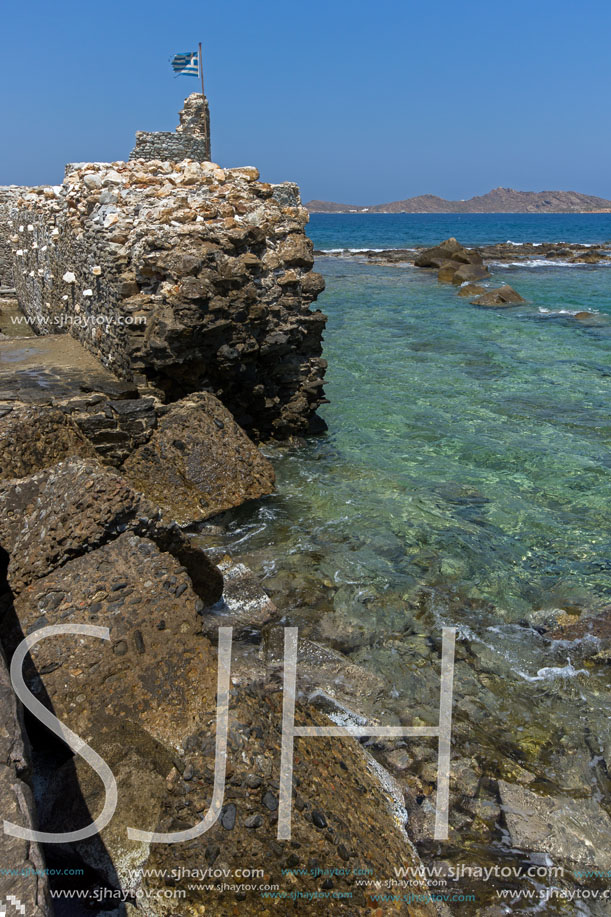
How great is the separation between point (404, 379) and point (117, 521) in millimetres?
9788

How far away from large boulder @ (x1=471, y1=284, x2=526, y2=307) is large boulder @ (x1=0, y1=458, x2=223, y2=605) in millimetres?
21299

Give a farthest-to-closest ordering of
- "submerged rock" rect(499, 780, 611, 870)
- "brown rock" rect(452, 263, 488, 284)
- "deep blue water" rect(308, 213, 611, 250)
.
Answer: "deep blue water" rect(308, 213, 611, 250)
"brown rock" rect(452, 263, 488, 284)
"submerged rock" rect(499, 780, 611, 870)

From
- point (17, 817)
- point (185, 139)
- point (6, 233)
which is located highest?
point (185, 139)

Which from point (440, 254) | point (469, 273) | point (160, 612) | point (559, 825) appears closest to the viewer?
point (160, 612)

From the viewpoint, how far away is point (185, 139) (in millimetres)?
17812

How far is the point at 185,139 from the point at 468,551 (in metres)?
16.0

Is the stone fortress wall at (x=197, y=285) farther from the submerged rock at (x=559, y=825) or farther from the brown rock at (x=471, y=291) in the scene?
the brown rock at (x=471, y=291)

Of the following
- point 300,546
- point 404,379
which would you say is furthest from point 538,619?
point 404,379

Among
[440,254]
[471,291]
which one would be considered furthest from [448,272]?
[471,291]

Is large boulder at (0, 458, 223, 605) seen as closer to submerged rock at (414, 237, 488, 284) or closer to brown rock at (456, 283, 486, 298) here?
brown rock at (456, 283, 486, 298)

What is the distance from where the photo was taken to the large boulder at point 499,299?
23.1m

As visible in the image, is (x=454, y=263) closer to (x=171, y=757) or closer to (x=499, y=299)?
(x=499, y=299)

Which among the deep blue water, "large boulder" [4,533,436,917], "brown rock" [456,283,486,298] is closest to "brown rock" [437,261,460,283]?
"brown rock" [456,283,486,298]

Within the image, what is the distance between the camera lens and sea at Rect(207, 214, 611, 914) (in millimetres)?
3881
